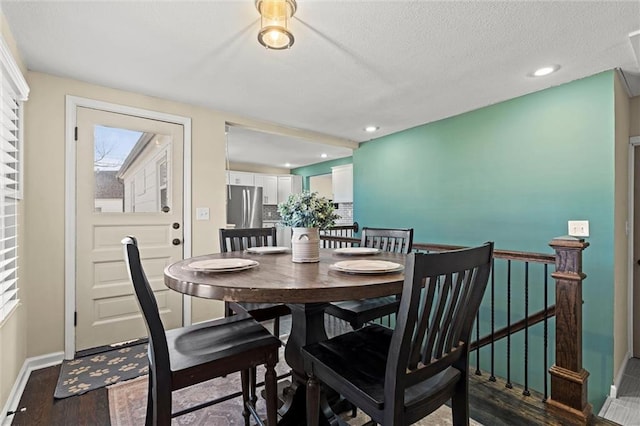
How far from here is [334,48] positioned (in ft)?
6.71

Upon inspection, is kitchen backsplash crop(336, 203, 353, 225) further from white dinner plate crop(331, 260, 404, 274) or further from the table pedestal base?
white dinner plate crop(331, 260, 404, 274)

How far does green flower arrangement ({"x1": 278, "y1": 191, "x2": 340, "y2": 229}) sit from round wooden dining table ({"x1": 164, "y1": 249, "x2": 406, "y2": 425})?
0.21 m

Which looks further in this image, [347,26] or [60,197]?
[60,197]

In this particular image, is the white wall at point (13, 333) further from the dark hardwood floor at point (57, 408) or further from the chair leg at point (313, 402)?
the chair leg at point (313, 402)

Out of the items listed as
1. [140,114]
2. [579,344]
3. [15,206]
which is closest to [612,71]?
[579,344]

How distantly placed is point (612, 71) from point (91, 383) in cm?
444

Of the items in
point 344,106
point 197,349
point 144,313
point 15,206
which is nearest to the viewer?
point 144,313

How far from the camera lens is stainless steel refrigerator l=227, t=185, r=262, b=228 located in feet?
16.7

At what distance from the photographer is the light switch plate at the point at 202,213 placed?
10.1 feet

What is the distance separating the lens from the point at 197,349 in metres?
1.25

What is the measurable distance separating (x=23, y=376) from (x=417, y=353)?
2711 millimetres

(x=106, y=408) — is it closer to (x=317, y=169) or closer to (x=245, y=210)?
(x=245, y=210)

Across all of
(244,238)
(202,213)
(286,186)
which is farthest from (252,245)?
(286,186)

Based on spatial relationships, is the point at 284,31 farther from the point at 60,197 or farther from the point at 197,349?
the point at 60,197
